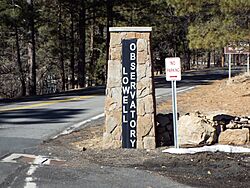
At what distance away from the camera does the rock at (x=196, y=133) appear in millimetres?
9938

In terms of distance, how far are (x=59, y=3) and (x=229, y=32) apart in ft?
83.1

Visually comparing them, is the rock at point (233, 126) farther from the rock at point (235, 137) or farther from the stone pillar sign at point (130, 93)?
the stone pillar sign at point (130, 93)

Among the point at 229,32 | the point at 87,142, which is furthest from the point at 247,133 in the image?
the point at 229,32

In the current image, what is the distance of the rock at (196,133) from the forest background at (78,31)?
6414 millimetres

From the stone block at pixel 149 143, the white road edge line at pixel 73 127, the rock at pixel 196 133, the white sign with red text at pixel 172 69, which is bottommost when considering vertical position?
the white road edge line at pixel 73 127

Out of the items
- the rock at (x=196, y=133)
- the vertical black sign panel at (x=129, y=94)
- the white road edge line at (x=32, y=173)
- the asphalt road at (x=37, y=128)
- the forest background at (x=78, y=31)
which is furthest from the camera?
the forest background at (x=78, y=31)

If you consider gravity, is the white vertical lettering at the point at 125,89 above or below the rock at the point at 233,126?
above

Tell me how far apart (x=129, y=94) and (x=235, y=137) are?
2.16m

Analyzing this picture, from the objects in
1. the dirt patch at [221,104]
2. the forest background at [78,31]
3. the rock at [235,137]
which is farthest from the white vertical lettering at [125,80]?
the forest background at [78,31]

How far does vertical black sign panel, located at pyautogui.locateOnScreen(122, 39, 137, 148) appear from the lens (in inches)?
396

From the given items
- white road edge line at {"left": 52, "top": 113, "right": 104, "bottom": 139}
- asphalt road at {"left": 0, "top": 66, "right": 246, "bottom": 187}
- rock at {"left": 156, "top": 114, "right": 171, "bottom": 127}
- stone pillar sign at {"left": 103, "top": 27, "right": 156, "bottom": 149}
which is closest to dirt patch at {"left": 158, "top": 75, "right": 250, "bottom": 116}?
asphalt road at {"left": 0, "top": 66, "right": 246, "bottom": 187}

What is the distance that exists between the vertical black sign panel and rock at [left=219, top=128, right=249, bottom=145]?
1693 mm

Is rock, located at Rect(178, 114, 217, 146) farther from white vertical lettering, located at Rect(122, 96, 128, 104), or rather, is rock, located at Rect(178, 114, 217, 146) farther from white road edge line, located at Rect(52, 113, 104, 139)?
white road edge line, located at Rect(52, 113, 104, 139)

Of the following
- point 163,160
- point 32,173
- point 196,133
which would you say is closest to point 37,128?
point 196,133
